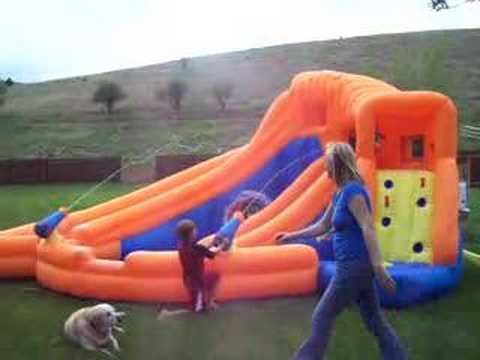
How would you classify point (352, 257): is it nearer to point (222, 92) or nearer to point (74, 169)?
point (74, 169)

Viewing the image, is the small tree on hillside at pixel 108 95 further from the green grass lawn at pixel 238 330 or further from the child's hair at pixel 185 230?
the child's hair at pixel 185 230

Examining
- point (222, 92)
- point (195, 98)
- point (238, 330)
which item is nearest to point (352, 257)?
point (238, 330)

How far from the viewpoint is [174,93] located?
40.8m

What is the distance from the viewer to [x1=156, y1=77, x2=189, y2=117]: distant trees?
40.4 metres

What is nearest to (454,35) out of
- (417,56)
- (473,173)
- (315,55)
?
(315,55)

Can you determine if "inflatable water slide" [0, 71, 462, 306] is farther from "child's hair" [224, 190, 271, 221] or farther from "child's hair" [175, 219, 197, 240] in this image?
"child's hair" [175, 219, 197, 240]

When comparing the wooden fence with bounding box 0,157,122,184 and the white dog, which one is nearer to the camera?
the white dog

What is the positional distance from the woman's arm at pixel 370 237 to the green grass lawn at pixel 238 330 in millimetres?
1550

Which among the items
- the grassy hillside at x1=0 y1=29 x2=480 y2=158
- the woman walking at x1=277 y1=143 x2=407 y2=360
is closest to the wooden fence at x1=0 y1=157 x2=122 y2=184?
the grassy hillside at x1=0 y1=29 x2=480 y2=158

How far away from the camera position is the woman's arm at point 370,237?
461 cm

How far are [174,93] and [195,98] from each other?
1.21 m

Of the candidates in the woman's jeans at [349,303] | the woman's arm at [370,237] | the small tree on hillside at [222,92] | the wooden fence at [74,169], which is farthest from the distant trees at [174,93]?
the woman's arm at [370,237]

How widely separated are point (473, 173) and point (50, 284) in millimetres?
15857

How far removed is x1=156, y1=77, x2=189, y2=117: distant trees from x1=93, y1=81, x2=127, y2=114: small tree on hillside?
2078 mm
